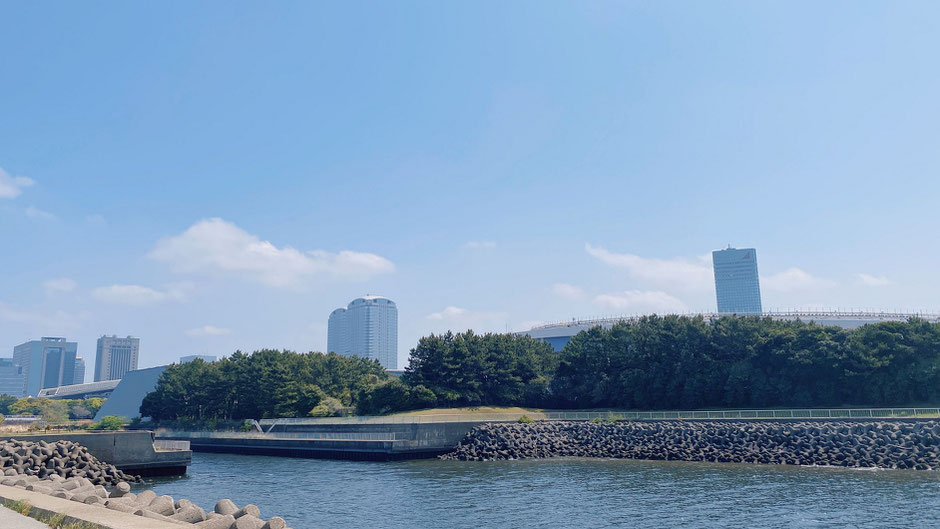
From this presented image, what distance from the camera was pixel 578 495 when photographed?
32.9m

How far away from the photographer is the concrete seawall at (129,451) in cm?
4591

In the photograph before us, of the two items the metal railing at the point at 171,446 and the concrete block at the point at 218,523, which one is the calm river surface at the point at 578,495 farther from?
the concrete block at the point at 218,523

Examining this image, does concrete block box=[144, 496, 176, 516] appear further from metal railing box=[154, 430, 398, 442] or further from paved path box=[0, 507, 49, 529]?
metal railing box=[154, 430, 398, 442]

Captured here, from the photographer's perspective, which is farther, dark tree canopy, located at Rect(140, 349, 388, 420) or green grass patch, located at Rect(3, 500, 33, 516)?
dark tree canopy, located at Rect(140, 349, 388, 420)

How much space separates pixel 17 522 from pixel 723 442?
45217mm

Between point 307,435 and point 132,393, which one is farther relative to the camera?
point 132,393

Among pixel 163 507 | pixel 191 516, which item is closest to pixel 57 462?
pixel 163 507

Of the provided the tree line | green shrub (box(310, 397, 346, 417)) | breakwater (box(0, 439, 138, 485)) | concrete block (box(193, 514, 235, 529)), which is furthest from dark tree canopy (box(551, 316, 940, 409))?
concrete block (box(193, 514, 235, 529))

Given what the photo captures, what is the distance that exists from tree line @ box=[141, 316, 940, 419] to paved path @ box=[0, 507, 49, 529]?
63.9 meters

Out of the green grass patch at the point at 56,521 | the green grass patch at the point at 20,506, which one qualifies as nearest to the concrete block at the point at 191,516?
the green grass patch at the point at 20,506

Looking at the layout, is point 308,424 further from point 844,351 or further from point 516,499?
point 844,351

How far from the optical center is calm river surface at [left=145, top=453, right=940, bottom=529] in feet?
87.1

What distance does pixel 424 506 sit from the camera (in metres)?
30.9

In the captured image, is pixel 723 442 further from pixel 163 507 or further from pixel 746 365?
pixel 163 507
